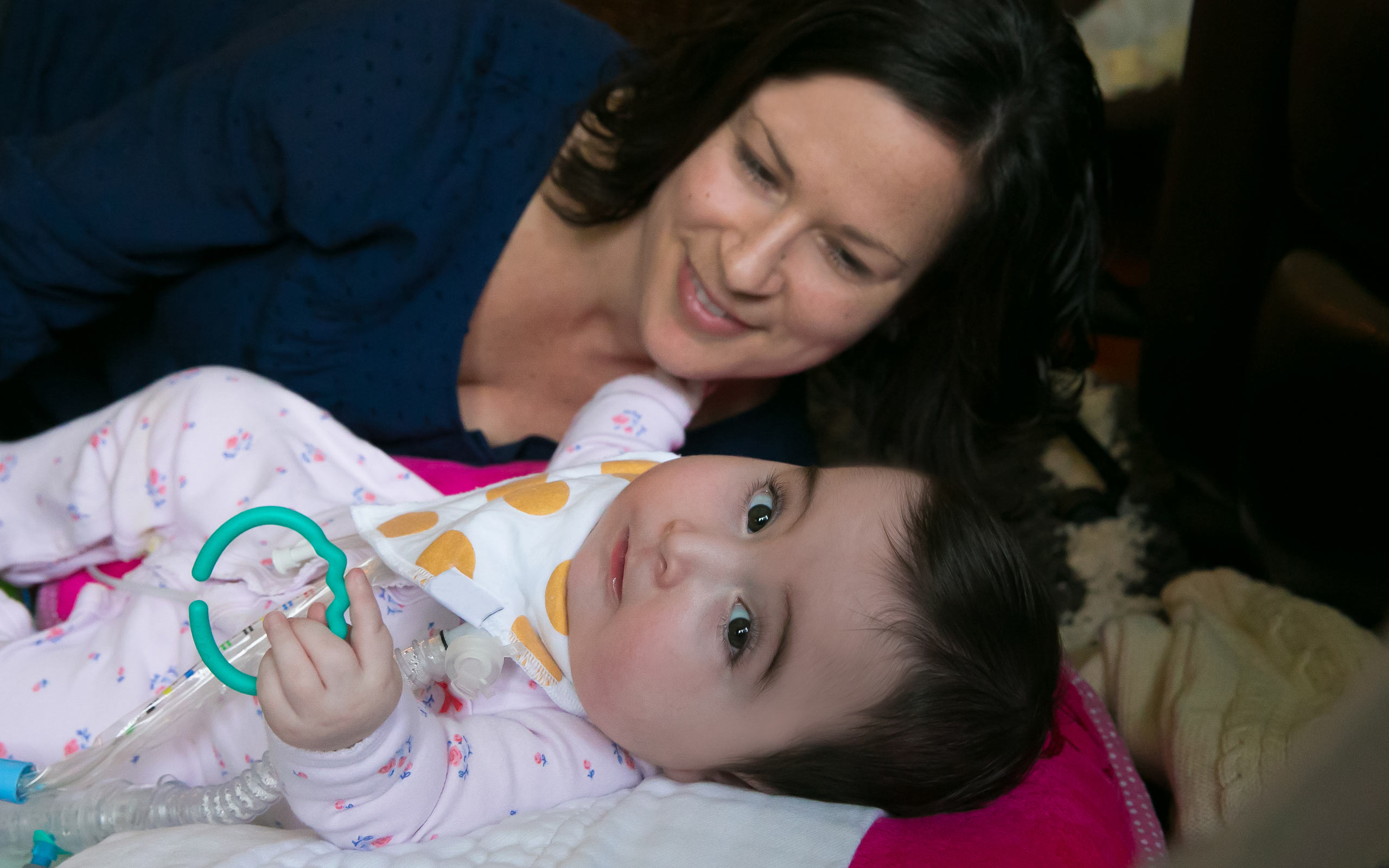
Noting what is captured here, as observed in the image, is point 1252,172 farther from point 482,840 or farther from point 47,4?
point 47,4

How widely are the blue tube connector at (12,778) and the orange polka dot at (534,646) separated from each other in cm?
47

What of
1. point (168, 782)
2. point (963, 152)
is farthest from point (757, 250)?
point (168, 782)

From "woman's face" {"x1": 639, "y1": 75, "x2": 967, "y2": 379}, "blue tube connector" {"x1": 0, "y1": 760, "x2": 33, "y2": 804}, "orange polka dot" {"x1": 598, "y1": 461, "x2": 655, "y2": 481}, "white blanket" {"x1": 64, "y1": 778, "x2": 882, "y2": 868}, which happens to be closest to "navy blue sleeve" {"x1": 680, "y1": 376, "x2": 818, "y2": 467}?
"woman's face" {"x1": 639, "y1": 75, "x2": 967, "y2": 379}

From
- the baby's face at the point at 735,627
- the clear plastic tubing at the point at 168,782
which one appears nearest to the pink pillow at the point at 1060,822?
the baby's face at the point at 735,627

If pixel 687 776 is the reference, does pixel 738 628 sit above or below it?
above

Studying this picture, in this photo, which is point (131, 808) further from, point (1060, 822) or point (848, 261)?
point (848, 261)

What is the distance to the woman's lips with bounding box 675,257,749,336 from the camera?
50.7 inches

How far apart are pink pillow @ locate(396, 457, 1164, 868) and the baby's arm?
319 mm

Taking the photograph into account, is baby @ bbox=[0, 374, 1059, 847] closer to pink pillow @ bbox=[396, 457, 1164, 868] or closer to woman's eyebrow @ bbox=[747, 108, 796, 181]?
pink pillow @ bbox=[396, 457, 1164, 868]

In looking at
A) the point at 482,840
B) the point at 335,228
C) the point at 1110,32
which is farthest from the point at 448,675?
the point at 1110,32

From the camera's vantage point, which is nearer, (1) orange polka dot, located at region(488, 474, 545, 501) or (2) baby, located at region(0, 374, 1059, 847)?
(2) baby, located at region(0, 374, 1059, 847)

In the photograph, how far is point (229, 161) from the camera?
1275 mm

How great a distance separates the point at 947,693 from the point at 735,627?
0.21 m

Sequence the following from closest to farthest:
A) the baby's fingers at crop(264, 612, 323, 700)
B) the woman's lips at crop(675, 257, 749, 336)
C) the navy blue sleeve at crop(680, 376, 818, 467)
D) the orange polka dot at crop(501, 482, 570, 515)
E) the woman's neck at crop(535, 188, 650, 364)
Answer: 1. the baby's fingers at crop(264, 612, 323, 700)
2. the orange polka dot at crop(501, 482, 570, 515)
3. the woman's lips at crop(675, 257, 749, 336)
4. the woman's neck at crop(535, 188, 650, 364)
5. the navy blue sleeve at crop(680, 376, 818, 467)
